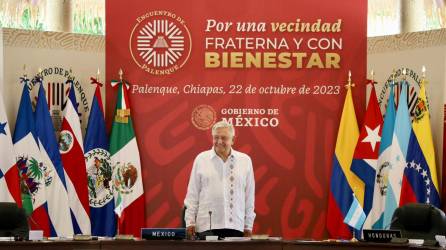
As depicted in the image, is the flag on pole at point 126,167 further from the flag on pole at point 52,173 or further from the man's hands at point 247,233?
the man's hands at point 247,233

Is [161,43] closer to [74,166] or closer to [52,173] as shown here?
[74,166]

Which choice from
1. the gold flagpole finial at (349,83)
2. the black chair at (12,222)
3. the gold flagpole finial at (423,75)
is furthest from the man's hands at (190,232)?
the gold flagpole finial at (423,75)

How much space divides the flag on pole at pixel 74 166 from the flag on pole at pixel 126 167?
1.07ft

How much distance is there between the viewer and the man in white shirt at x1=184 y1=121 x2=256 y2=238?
23.3ft

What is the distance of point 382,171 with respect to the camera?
8812 mm

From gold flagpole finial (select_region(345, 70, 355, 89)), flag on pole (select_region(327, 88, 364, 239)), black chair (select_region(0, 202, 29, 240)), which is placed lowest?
black chair (select_region(0, 202, 29, 240))

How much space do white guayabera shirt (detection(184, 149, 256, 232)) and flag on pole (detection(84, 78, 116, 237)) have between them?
1964mm

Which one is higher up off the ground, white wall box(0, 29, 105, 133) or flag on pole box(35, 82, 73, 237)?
white wall box(0, 29, 105, 133)

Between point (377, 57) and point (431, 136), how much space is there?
41.2 inches

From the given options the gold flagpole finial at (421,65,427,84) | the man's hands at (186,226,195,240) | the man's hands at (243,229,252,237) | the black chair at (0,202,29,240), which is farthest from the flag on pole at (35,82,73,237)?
the gold flagpole finial at (421,65,427,84)

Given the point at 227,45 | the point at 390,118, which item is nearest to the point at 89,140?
the point at 227,45

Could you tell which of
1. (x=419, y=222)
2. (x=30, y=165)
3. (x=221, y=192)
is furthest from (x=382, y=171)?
(x=30, y=165)

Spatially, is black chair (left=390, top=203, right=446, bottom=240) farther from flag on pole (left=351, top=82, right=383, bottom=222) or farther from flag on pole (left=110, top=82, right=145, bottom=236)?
flag on pole (left=110, top=82, right=145, bottom=236)

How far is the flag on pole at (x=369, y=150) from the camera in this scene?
8.84 m
